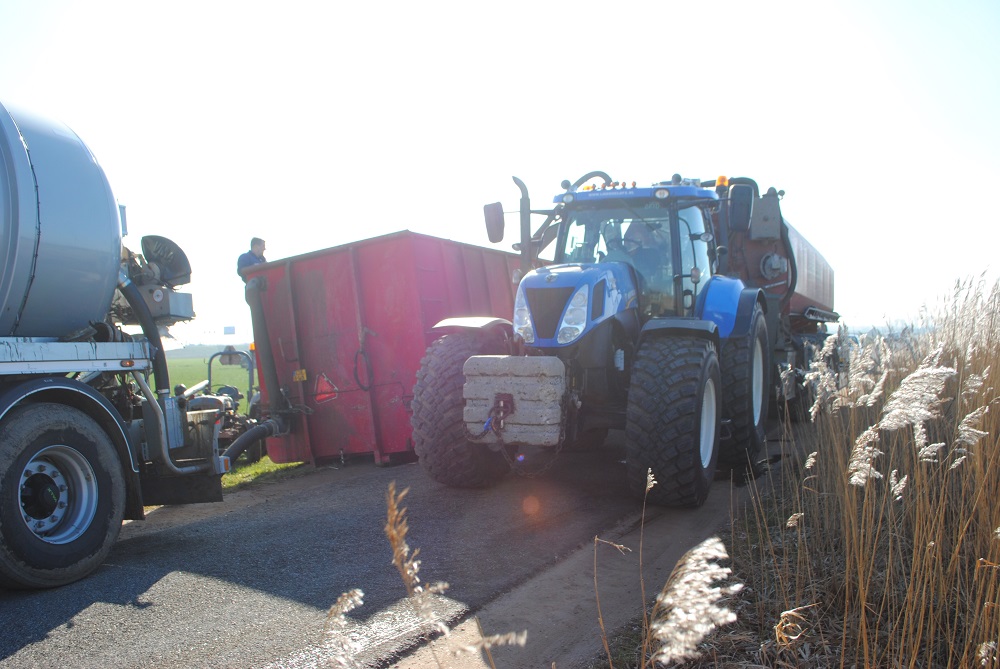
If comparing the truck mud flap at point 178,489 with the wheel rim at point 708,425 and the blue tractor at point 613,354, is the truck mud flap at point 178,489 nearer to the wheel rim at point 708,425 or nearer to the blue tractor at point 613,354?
the blue tractor at point 613,354

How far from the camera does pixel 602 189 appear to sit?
20.1 feet

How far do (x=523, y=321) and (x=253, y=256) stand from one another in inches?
193

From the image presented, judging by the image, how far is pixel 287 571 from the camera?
414 centimetres

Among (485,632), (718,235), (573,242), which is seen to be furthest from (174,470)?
(718,235)

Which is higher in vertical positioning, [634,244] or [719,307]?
[634,244]

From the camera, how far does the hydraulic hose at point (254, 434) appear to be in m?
7.20

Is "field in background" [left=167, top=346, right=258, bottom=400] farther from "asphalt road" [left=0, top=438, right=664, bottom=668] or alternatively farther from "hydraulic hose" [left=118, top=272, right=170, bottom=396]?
"asphalt road" [left=0, top=438, right=664, bottom=668]

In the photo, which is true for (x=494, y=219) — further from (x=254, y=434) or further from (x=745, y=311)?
(x=254, y=434)

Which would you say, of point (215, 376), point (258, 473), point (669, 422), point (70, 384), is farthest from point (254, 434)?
point (215, 376)

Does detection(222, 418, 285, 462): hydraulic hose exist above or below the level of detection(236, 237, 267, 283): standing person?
below

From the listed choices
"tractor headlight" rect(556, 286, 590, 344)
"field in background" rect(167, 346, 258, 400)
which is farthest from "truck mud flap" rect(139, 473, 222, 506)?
"field in background" rect(167, 346, 258, 400)

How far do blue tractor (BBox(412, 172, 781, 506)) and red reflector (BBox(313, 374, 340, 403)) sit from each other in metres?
2.62

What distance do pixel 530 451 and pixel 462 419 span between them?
714mm

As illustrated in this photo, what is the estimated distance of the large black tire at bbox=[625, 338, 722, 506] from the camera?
15.9 ft
